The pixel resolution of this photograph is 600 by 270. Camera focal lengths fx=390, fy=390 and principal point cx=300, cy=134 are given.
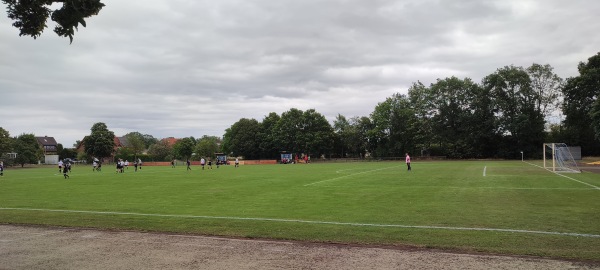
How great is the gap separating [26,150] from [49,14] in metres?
103

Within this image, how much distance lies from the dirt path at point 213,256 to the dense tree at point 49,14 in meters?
4.14

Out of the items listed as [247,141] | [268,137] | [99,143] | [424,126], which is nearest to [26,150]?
[99,143]

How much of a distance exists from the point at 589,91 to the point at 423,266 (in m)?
68.6

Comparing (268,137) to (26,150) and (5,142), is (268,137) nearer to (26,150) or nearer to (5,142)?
(26,150)

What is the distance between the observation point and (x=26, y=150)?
90.2 meters

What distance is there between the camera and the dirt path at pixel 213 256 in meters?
6.86

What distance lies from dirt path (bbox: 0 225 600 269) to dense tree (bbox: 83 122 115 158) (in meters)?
104

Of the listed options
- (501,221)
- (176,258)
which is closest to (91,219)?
(176,258)

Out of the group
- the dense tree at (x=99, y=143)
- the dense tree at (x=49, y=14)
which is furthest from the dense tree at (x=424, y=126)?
the dense tree at (x=49, y=14)

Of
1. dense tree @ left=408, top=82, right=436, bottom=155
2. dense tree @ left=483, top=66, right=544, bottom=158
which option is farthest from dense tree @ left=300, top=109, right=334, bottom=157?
dense tree @ left=483, top=66, right=544, bottom=158

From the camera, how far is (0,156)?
82.8 m

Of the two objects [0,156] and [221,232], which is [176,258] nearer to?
[221,232]

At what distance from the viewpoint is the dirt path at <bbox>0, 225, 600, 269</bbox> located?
686 centimetres

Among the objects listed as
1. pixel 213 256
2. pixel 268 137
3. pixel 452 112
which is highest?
pixel 452 112
